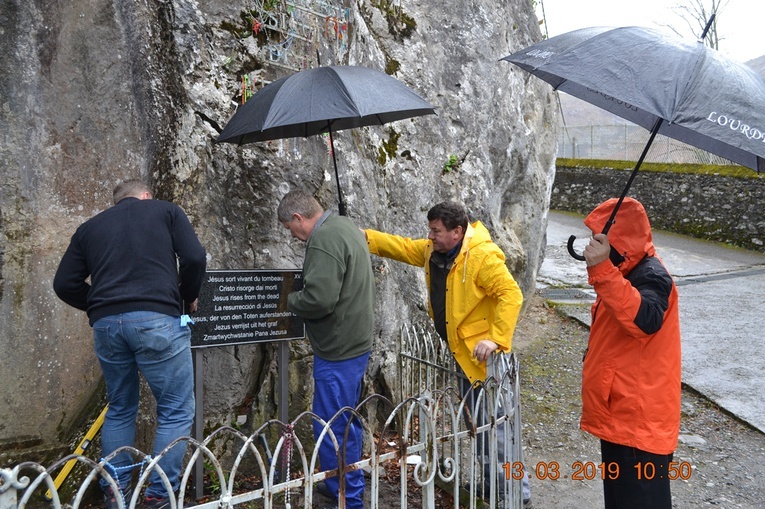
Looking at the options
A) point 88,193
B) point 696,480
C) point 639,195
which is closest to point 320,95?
point 88,193

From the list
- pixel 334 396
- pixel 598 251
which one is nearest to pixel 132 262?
pixel 334 396

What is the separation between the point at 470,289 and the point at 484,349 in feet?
1.31

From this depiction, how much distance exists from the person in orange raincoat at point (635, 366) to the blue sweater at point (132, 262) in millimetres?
2157

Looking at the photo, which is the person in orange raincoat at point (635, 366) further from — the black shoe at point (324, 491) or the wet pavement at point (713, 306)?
the wet pavement at point (713, 306)

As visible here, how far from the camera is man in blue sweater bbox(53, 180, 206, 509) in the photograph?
329cm

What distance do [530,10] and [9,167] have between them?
282 inches

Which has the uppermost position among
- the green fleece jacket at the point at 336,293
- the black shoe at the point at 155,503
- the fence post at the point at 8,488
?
the green fleece jacket at the point at 336,293

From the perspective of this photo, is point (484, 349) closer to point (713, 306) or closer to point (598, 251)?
point (598, 251)

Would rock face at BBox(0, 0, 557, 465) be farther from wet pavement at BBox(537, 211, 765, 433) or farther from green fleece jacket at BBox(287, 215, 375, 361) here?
wet pavement at BBox(537, 211, 765, 433)

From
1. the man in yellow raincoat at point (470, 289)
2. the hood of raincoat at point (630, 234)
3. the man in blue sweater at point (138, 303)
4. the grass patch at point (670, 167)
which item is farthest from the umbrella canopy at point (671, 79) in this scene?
the grass patch at point (670, 167)

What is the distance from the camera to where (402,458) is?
2.66 m

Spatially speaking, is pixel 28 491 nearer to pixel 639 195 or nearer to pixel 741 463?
pixel 741 463

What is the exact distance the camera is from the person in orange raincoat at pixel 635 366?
2871mm

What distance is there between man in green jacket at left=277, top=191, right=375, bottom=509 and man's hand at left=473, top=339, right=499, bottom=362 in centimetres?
66
